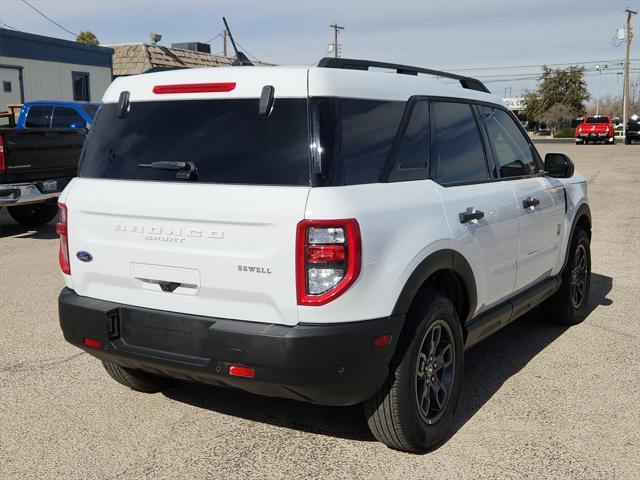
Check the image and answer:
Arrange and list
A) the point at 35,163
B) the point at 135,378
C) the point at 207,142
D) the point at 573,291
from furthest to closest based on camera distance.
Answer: the point at 35,163 → the point at 573,291 → the point at 135,378 → the point at 207,142

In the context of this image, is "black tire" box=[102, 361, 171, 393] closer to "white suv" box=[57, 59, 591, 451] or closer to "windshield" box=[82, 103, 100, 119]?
"white suv" box=[57, 59, 591, 451]

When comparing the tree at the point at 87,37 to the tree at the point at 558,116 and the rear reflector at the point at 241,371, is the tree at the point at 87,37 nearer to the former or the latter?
the tree at the point at 558,116

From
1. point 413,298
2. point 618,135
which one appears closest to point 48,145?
point 413,298

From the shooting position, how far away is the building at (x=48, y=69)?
2347 centimetres

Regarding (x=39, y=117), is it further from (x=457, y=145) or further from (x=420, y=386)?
(x=420, y=386)

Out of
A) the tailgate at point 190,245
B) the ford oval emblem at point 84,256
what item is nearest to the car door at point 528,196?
the tailgate at point 190,245

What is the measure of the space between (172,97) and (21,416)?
2.09 meters

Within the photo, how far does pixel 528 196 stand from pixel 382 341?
2.08m

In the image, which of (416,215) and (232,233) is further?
(416,215)

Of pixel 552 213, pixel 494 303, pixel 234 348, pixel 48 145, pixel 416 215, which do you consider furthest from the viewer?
pixel 48 145

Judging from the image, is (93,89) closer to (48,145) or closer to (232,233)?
(48,145)

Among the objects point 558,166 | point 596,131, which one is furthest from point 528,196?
point 596,131

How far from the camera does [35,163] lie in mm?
10344

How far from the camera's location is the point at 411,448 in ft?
12.1
